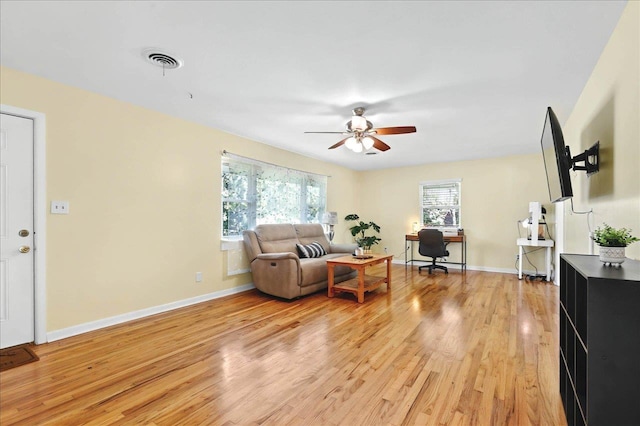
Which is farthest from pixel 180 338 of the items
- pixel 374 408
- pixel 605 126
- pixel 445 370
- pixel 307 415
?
pixel 605 126

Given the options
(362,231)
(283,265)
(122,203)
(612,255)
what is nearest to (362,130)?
(283,265)

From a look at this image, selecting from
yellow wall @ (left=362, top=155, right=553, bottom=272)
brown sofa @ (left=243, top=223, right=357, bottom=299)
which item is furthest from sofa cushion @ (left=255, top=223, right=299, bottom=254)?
yellow wall @ (left=362, top=155, right=553, bottom=272)

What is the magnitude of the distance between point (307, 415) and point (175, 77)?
112 inches

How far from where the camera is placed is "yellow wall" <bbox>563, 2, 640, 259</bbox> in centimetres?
173

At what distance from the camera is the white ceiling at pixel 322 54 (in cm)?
192

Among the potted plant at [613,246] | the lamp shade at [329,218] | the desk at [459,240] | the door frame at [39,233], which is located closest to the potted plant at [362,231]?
the desk at [459,240]

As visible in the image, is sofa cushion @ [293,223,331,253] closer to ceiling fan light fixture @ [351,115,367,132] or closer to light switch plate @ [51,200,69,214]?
ceiling fan light fixture @ [351,115,367,132]

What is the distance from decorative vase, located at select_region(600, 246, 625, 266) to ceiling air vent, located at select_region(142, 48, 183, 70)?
3.01m

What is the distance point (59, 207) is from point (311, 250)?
3245mm

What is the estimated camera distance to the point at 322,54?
7.84 ft

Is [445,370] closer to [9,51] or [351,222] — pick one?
[9,51]

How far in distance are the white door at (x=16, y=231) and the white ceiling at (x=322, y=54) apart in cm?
61

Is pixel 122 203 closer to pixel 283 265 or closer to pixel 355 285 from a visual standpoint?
pixel 283 265

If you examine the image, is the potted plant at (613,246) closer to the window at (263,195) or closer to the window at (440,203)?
the window at (263,195)
